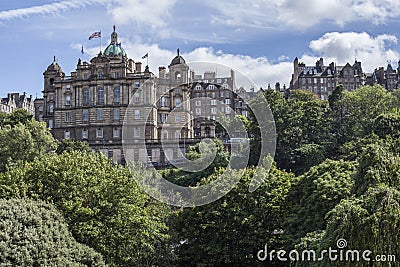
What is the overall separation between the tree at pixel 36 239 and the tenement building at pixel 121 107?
49.8 meters

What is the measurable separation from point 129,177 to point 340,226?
617 inches

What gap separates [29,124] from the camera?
195 feet

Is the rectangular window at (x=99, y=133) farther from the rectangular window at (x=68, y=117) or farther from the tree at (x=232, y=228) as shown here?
the tree at (x=232, y=228)

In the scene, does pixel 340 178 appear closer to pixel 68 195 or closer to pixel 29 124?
pixel 68 195

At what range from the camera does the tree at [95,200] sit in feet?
77.7

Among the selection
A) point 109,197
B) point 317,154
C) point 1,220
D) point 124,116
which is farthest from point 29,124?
point 1,220

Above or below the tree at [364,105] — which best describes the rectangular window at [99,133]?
below

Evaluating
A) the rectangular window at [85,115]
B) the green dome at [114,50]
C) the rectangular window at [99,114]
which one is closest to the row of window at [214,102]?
the green dome at [114,50]

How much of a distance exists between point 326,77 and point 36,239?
3665 inches

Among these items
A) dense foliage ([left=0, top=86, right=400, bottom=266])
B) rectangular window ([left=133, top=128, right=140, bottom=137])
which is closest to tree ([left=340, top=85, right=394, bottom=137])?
rectangular window ([left=133, top=128, right=140, bottom=137])

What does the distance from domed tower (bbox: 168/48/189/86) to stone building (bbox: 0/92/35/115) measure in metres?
50.5

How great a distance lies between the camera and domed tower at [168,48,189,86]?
79375mm

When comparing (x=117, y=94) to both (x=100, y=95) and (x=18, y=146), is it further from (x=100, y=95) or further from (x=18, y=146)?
(x=18, y=146)

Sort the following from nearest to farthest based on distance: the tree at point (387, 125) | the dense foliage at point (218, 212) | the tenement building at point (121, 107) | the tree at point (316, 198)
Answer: the dense foliage at point (218, 212) → the tree at point (316, 198) → the tree at point (387, 125) → the tenement building at point (121, 107)
